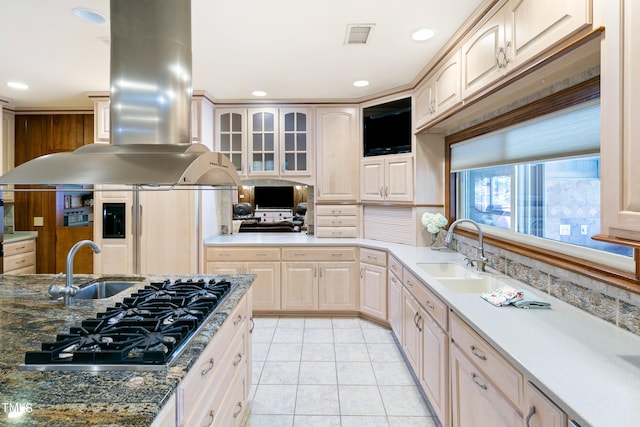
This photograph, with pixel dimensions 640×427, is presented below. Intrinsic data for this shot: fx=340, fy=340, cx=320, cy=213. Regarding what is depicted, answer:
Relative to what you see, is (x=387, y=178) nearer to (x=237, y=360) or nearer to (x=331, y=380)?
(x=331, y=380)

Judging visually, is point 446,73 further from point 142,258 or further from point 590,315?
point 142,258

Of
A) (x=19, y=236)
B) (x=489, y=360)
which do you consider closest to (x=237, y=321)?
(x=489, y=360)

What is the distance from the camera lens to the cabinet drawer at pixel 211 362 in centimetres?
111

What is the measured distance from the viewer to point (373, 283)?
3578mm

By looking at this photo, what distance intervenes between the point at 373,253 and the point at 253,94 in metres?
2.18

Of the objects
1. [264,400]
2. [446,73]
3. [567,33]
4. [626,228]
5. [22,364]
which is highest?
[446,73]

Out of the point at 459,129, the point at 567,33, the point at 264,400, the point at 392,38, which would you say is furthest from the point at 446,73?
the point at 264,400

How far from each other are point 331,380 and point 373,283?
1244 millimetres

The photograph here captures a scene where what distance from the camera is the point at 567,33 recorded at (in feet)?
4.19

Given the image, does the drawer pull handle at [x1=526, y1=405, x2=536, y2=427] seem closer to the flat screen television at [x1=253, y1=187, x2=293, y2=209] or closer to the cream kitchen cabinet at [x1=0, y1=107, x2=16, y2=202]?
the flat screen television at [x1=253, y1=187, x2=293, y2=209]

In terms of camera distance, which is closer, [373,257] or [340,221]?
[373,257]

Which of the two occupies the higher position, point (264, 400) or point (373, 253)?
point (373, 253)

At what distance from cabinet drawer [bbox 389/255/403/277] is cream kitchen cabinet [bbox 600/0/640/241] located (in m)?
1.93

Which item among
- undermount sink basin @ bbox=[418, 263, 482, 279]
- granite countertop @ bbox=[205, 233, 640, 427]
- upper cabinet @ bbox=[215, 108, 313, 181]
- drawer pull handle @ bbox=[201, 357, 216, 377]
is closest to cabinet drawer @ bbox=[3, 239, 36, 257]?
upper cabinet @ bbox=[215, 108, 313, 181]
